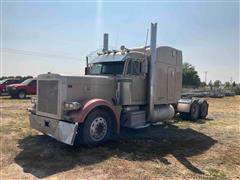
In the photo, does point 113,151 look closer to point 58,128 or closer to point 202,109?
point 58,128

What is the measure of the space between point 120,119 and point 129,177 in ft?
11.3

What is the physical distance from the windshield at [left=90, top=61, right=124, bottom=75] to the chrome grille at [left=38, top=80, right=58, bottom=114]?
2.32 metres

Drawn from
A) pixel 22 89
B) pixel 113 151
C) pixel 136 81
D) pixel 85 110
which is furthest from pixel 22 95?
pixel 113 151

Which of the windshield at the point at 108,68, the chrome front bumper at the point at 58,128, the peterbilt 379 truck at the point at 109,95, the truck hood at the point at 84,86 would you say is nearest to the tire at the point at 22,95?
the peterbilt 379 truck at the point at 109,95

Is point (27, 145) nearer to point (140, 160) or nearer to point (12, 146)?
point (12, 146)

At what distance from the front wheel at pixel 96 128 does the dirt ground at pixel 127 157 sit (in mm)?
236

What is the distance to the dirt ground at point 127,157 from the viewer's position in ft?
17.1

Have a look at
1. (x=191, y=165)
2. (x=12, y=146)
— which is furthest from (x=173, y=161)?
(x=12, y=146)

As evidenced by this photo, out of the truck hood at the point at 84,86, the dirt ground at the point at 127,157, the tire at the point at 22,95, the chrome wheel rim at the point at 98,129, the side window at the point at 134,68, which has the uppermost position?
the side window at the point at 134,68

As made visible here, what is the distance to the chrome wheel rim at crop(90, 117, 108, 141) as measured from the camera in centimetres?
695

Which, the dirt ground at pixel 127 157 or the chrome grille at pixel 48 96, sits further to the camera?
the chrome grille at pixel 48 96

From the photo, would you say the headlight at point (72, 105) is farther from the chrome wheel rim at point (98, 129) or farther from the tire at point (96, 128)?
the chrome wheel rim at point (98, 129)

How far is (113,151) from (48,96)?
7.98 ft

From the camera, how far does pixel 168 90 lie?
10438mm
